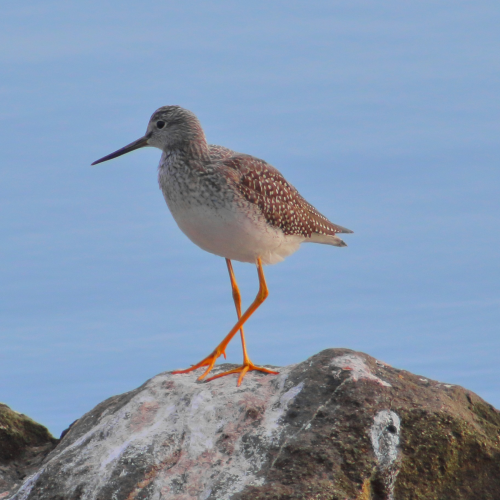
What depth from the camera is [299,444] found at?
323 inches

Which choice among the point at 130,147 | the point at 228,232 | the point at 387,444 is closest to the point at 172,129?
the point at 130,147

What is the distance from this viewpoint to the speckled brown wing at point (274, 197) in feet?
35.1

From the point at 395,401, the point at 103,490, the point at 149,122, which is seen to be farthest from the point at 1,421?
the point at 395,401

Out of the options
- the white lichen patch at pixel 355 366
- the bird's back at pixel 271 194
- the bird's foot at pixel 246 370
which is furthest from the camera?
the bird's back at pixel 271 194

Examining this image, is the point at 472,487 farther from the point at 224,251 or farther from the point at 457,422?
the point at 224,251

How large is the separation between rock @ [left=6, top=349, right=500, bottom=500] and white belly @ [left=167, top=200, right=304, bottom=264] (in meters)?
2.02

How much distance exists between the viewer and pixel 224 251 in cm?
1061

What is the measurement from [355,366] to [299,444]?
1.33 m

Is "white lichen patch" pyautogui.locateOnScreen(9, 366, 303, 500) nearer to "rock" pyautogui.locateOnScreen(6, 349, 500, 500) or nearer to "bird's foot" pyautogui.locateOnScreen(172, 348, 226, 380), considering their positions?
"rock" pyautogui.locateOnScreen(6, 349, 500, 500)

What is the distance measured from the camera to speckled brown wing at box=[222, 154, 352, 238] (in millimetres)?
10703

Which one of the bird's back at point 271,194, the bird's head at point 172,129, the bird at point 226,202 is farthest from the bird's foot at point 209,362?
the bird's head at point 172,129

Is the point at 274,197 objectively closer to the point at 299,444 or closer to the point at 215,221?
the point at 215,221

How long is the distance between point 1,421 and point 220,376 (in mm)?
3791

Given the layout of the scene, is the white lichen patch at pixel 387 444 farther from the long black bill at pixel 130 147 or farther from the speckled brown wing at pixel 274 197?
the long black bill at pixel 130 147
